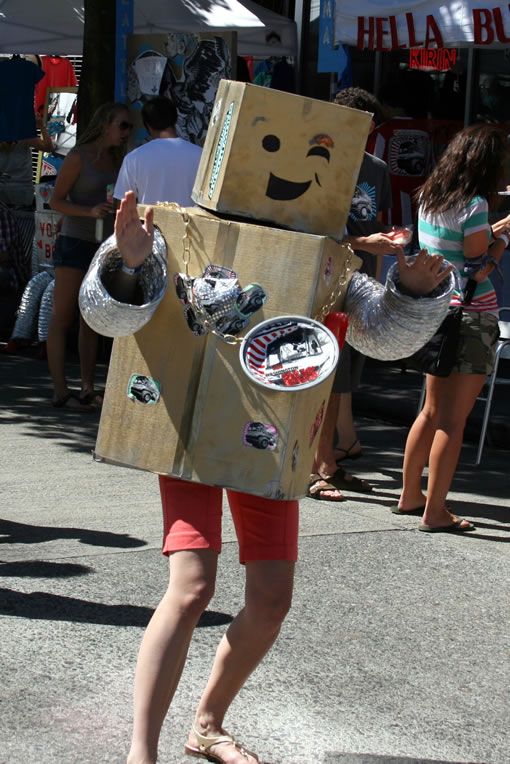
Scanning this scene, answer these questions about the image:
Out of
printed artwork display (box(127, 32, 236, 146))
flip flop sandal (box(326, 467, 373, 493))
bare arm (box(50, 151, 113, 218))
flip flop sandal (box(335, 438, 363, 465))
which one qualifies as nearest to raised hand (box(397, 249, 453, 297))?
flip flop sandal (box(326, 467, 373, 493))

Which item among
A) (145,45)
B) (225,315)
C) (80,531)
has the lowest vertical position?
(80,531)

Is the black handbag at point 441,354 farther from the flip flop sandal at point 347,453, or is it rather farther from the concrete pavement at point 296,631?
the flip flop sandal at point 347,453

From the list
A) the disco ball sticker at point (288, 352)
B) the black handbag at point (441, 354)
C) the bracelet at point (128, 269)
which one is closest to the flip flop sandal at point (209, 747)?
the disco ball sticker at point (288, 352)

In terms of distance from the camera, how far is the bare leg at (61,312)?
8.70 m

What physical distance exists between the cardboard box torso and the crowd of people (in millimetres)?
102

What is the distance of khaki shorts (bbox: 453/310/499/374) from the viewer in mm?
5898

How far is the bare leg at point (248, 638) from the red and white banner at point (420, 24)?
645 centimetres

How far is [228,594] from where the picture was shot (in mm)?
4883

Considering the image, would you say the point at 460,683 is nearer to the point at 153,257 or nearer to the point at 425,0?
the point at 153,257

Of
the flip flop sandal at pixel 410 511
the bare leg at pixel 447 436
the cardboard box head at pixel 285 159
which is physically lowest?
the flip flop sandal at pixel 410 511

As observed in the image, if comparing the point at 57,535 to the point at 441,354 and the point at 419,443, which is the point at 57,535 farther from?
the point at 441,354

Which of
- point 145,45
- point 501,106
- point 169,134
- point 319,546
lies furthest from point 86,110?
point 319,546

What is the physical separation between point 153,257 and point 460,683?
1.98 m

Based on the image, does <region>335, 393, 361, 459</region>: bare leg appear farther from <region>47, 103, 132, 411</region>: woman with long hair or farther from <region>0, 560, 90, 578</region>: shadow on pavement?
<region>0, 560, 90, 578</region>: shadow on pavement
